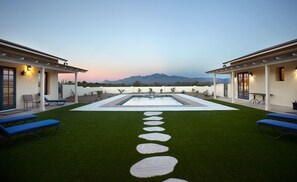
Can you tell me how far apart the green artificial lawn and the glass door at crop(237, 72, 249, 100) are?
1039 cm

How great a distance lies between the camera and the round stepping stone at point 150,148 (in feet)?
10.1

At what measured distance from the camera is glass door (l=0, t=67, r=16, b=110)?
26.1 ft

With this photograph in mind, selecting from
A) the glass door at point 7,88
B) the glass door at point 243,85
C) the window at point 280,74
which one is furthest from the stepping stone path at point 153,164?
the glass door at point 243,85

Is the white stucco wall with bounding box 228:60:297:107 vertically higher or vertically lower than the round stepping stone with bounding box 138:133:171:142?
higher

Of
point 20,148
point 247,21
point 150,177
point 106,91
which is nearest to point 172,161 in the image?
point 150,177

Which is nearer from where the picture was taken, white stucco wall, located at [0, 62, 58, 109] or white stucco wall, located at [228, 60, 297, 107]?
white stucco wall, located at [228, 60, 297, 107]

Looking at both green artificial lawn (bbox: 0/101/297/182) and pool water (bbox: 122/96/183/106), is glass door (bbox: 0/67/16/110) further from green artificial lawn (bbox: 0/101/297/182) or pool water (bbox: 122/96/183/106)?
pool water (bbox: 122/96/183/106)

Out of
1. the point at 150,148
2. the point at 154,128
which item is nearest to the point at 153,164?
the point at 150,148

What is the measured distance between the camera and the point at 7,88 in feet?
27.0

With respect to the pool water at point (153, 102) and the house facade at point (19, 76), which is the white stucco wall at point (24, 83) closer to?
the house facade at point (19, 76)

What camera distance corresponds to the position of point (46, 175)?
2.19 metres

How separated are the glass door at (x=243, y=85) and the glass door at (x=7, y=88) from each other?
16.9m

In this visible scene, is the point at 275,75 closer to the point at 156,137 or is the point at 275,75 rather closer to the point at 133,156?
the point at 156,137

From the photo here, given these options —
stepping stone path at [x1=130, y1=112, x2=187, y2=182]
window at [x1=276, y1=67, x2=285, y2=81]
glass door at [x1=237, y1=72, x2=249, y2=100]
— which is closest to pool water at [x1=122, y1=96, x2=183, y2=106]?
glass door at [x1=237, y1=72, x2=249, y2=100]
